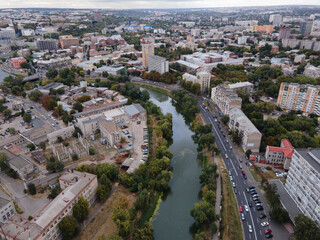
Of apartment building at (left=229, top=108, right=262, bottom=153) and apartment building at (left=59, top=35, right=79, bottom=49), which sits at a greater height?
apartment building at (left=59, top=35, right=79, bottom=49)

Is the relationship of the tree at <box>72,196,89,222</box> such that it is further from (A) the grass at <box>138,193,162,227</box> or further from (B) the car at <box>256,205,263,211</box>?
(B) the car at <box>256,205,263,211</box>

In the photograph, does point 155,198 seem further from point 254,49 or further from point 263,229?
point 254,49

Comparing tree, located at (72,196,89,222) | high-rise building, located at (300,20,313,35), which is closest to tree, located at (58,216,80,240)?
tree, located at (72,196,89,222)

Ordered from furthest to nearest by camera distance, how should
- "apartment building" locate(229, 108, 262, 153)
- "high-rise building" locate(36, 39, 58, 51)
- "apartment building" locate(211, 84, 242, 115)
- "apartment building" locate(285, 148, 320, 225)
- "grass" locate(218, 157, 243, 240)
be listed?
"high-rise building" locate(36, 39, 58, 51)
"apartment building" locate(211, 84, 242, 115)
"apartment building" locate(229, 108, 262, 153)
"grass" locate(218, 157, 243, 240)
"apartment building" locate(285, 148, 320, 225)

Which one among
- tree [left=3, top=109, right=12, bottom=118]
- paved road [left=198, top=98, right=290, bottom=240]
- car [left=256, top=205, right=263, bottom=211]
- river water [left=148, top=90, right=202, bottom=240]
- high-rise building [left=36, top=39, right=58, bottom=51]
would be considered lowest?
river water [left=148, top=90, right=202, bottom=240]

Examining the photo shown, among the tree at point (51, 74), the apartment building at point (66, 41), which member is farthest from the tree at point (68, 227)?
the apartment building at point (66, 41)

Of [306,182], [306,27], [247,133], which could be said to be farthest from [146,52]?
[306,27]
